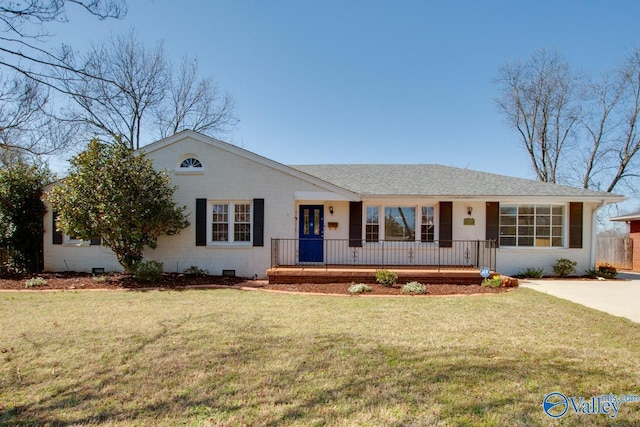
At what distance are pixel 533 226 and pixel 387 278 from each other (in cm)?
612

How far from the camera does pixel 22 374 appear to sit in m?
3.58

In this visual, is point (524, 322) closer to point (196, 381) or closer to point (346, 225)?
point (196, 381)

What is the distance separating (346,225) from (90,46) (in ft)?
48.4

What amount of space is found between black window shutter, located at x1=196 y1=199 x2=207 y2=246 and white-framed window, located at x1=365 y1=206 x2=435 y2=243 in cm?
546

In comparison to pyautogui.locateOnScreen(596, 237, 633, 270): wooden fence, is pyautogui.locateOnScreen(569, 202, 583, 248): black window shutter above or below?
above

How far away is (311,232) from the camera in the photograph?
37.4 feet

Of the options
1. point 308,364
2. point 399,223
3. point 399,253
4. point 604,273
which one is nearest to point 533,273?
point 604,273

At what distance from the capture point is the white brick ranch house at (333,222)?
34.9 feet

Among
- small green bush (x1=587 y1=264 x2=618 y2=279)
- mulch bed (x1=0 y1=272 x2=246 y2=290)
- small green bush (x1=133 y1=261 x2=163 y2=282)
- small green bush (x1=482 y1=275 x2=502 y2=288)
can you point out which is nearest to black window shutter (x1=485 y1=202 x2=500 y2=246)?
small green bush (x1=482 y1=275 x2=502 y2=288)

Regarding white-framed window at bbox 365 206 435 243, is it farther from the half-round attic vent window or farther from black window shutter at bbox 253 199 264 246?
the half-round attic vent window

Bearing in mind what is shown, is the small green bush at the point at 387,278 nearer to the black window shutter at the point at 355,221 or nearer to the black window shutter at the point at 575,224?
the black window shutter at the point at 355,221

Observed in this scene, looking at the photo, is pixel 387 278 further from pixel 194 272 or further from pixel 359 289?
pixel 194 272

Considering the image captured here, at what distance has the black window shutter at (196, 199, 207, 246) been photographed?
1066cm

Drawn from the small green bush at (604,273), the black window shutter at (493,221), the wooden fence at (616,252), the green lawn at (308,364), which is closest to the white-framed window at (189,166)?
the green lawn at (308,364)
